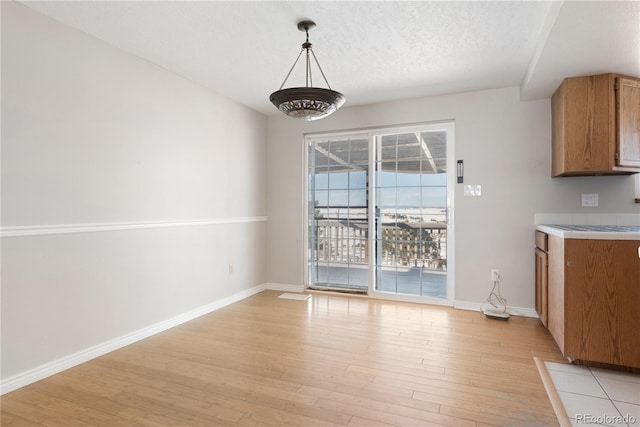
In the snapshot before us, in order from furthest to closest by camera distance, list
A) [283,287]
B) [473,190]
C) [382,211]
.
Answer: [283,287]
[382,211]
[473,190]

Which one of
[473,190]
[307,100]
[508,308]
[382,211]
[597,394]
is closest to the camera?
[597,394]

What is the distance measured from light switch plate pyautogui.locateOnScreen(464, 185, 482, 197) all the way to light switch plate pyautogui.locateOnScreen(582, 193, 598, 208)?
94cm

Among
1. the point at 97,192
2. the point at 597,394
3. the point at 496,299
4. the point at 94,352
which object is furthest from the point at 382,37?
the point at 94,352

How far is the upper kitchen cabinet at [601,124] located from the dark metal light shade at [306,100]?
2143 mm

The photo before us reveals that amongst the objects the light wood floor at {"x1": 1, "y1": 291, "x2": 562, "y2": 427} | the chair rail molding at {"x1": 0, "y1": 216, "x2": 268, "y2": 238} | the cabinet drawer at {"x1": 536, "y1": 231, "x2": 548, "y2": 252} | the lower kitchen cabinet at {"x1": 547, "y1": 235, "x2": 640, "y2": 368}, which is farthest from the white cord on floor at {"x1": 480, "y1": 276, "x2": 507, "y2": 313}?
the chair rail molding at {"x1": 0, "y1": 216, "x2": 268, "y2": 238}

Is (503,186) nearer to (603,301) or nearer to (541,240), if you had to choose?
(541,240)

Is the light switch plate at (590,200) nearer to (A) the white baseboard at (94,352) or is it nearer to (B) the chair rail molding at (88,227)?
(B) the chair rail molding at (88,227)

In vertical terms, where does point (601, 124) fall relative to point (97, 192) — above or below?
above

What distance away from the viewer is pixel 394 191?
429 centimetres

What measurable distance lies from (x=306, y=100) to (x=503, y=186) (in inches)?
102

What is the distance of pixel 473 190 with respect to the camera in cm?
387

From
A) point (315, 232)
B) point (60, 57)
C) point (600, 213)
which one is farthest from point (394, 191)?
point (60, 57)

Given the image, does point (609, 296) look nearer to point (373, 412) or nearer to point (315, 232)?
point (373, 412)

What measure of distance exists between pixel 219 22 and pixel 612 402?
3482 millimetres
